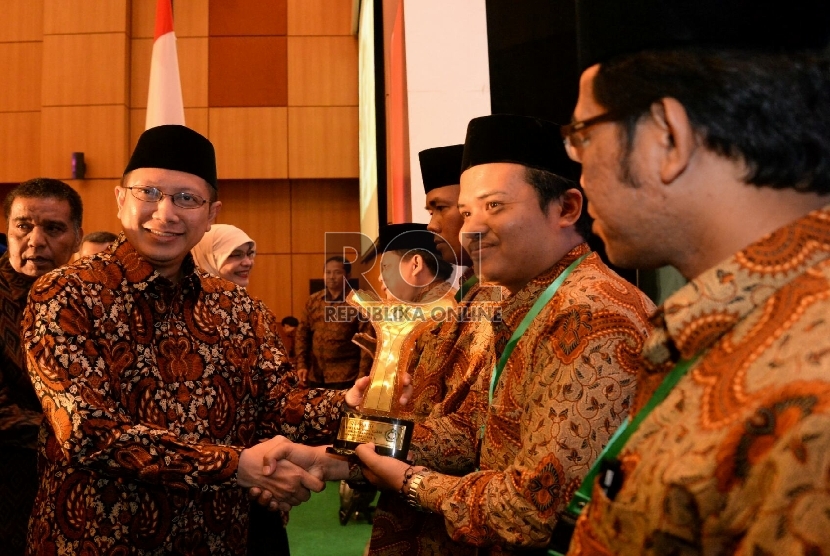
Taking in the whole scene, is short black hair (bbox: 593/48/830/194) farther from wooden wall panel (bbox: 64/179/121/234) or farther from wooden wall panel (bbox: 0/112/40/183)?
wooden wall panel (bbox: 0/112/40/183)

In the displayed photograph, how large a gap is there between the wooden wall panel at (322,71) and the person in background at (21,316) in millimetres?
6422

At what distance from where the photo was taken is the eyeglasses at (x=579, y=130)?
0.82m

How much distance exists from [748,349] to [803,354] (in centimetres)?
5

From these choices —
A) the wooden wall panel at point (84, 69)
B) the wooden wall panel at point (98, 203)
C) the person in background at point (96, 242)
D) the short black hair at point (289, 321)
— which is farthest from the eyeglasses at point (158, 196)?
the wooden wall panel at point (84, 69)

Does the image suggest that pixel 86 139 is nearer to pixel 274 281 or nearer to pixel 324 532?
pixel 274 281

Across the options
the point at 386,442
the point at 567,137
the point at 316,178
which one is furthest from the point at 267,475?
the point at 316,178

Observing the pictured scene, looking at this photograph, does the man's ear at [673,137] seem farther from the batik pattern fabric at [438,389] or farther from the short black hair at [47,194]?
the short black hair at [47,194]

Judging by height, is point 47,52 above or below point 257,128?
above

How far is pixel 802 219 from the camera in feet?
2.24

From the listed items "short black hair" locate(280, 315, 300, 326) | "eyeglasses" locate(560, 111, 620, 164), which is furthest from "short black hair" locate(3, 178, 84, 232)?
"short black hair" locate(280, 315, 300, 326)

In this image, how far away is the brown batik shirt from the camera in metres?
2.08

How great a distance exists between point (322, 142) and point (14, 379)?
6889 mm

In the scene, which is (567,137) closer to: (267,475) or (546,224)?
(546,224)

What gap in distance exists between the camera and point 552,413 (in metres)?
1.22
